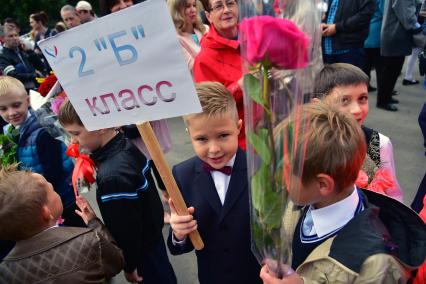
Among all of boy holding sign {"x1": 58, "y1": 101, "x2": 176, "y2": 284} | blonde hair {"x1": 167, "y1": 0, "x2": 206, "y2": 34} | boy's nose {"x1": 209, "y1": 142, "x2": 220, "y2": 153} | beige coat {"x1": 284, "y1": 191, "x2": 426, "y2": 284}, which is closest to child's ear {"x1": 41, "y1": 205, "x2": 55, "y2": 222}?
boy holding sign {"x1": 58, "y1": 101, "x2": 176, "y2": 284}

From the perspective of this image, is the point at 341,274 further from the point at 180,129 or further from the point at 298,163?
the point at 180,129

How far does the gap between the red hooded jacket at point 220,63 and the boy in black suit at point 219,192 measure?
836 millimetres

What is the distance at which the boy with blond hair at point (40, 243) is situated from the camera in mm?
1435

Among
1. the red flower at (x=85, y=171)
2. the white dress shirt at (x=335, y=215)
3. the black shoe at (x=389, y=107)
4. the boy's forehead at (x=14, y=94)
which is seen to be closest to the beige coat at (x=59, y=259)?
the red flower at (x=85, y=171)

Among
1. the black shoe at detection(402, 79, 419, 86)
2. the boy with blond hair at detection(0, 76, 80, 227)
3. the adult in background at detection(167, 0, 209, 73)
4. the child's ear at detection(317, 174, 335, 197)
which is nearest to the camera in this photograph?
the child's ear at detection(317, 174, 335, 197)

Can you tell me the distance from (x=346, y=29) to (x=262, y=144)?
3744 mm

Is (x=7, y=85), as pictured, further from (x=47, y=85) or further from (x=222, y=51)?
(x=222, y=51)

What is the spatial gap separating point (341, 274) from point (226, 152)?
69 cm

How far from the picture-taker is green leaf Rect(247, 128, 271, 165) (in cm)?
84

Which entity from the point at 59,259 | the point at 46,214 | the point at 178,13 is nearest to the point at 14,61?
the point at 178,13

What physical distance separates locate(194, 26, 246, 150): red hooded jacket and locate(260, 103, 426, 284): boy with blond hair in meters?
1.29

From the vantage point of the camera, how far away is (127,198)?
1.81 m

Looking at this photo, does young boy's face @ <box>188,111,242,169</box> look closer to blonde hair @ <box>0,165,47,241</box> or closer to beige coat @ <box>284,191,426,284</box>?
beige coat @ <box>284,191,426,284</box>

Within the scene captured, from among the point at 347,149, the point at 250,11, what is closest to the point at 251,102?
the point at 250,11
